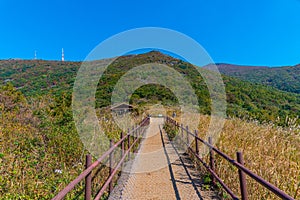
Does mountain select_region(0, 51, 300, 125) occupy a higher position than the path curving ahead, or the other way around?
mountain select_region(0, 51, 300, 125)

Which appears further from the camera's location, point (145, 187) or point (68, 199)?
point (145, 187)

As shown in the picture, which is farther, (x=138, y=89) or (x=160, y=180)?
(x=138, y=89)

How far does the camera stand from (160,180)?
430cm

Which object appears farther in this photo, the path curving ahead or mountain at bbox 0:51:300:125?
mountain at bbox 0:51:300:125

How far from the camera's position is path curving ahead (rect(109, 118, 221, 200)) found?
3.57 m

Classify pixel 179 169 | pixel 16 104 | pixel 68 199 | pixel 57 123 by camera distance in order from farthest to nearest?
pixel 16 104 → pixel 57 123 → pixel 179 169 → pixel 68 199

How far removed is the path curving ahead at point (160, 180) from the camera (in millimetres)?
3568

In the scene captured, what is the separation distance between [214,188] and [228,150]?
90 cm

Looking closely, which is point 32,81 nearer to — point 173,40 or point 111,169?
point 173,40

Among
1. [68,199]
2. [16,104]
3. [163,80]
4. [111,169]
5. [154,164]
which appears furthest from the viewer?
[163,80]

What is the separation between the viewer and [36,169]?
359 cm

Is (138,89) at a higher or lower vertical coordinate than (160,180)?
higher

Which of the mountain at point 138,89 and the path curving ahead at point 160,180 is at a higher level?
the mountain at point 138,89

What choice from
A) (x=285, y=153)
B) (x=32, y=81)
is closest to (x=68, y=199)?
(x=285, y=153)
